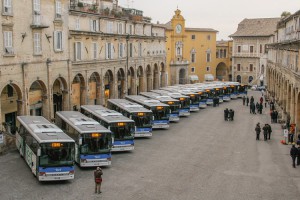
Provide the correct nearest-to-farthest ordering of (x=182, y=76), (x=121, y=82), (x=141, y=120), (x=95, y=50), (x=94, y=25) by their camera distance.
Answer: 1. (x=141, y=120)
2. (x=94, y=25)
3. (x=95, y=50)
4. (x=121, y=82)
5. (x=182, y=76)

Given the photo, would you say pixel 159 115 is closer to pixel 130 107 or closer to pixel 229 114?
pixel 130 107

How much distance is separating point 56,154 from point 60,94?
19496mm

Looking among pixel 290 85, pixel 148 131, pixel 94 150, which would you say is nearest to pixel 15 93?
pixel 148 131

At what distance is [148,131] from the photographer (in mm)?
34594

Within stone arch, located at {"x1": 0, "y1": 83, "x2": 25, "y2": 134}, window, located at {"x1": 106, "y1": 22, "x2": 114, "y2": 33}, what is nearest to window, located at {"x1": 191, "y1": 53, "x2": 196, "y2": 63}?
window, located at {"x1": 106, "y1": 22, "x2": 114, "y2": 33}

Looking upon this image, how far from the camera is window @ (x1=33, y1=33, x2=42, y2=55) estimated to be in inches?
1315

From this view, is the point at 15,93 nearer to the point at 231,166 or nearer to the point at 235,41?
the point at 231,166

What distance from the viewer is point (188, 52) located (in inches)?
3356

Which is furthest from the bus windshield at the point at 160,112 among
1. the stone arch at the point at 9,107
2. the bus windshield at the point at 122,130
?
the stone arch at the point at 9,107

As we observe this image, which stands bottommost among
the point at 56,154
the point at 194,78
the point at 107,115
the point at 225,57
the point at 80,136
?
the point at 56,154

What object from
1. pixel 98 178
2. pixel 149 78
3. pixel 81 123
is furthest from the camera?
pixel 149 78

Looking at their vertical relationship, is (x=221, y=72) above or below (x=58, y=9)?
below

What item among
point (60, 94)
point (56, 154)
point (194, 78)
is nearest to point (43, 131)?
point (56, 154)

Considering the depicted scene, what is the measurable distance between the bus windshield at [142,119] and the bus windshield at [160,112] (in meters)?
3.67
